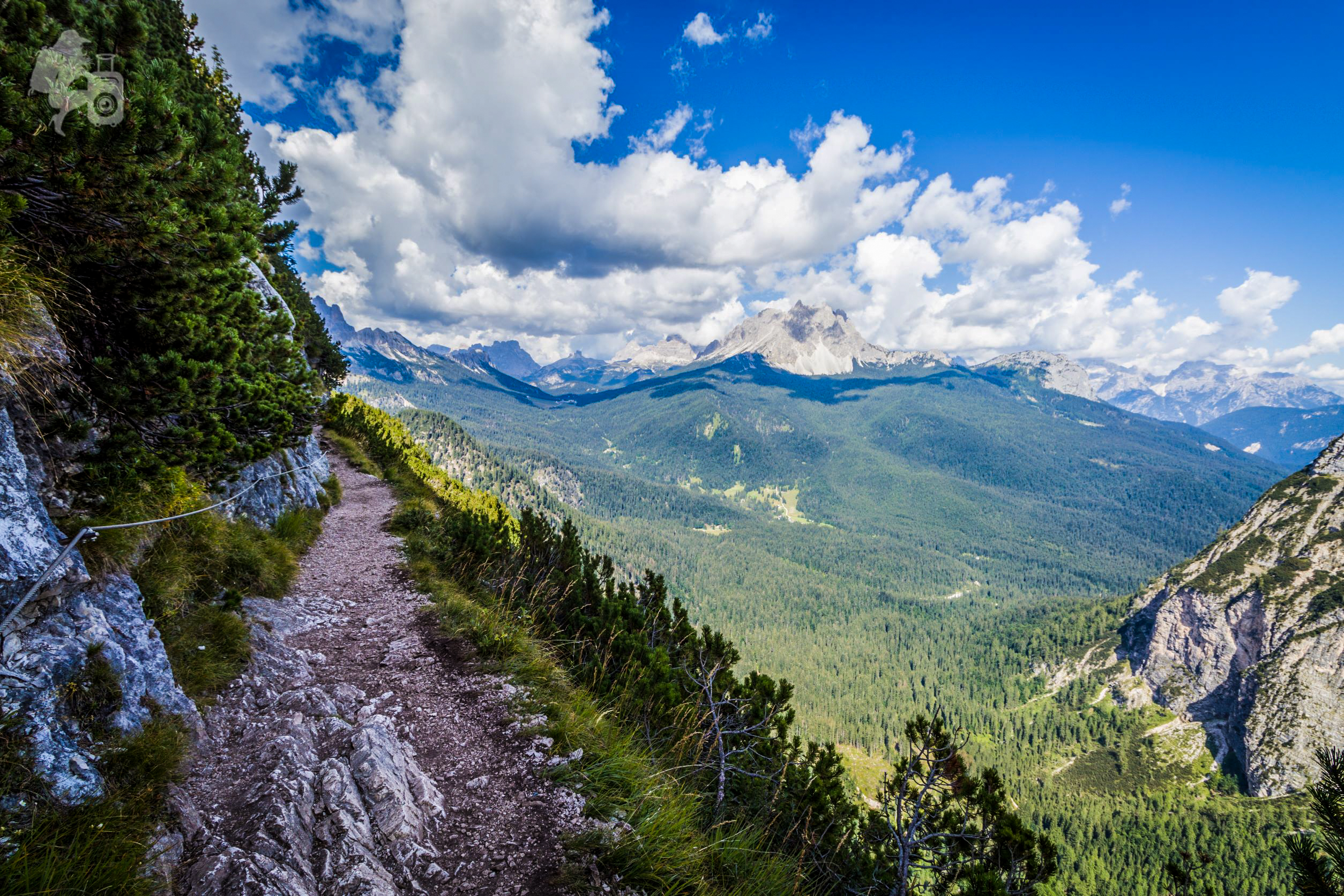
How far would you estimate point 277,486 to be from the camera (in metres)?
12.1

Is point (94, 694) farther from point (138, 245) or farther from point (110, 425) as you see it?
point (138, 245)

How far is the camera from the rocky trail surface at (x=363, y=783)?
10.6ft

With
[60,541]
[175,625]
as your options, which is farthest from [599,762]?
[60,541]

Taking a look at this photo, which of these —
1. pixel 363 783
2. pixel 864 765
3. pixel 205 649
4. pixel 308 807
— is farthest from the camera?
pixel 864 765

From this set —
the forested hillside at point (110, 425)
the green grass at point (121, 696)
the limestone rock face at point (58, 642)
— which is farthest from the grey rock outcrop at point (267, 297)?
the limestone rock face at point (58, 642)

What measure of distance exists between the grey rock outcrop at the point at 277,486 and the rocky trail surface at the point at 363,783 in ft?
9.37

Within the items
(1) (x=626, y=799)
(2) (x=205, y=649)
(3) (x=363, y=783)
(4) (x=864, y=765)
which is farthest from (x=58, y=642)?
(4) (x=864, y=765)

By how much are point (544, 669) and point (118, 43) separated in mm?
7895

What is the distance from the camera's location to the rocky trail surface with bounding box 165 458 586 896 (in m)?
3.23

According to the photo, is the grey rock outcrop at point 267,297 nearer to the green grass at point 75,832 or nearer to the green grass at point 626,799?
the green grass at point 75,832

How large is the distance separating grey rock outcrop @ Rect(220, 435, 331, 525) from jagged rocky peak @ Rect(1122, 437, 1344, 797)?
6387 inches

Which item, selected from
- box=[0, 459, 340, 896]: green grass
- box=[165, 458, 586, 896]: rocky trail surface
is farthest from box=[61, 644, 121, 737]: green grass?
box=[165, 458, 586, 896]: rocky trail surface

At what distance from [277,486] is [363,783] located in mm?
11075

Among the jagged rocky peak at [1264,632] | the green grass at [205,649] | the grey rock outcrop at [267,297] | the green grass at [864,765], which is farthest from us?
the jagged rocky peak at [1264,632]
